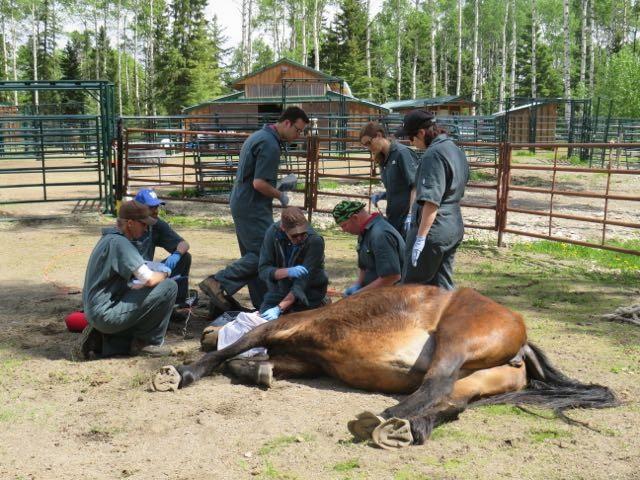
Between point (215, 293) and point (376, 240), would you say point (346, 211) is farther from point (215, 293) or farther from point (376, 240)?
point (215, 293)

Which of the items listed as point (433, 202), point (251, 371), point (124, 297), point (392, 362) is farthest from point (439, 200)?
point (124, 297)

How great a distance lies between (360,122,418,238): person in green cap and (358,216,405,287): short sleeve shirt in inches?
27.4

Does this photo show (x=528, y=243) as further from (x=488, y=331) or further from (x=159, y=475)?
(x=159, y=475)

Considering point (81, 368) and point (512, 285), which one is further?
point (512, 285)

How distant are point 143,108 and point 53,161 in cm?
2471

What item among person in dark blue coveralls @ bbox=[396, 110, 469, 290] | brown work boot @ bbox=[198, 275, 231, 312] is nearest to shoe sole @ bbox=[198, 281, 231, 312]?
brown work boot @ bbox=[198, 275, 231, 312]

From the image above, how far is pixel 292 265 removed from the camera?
4.67 meters

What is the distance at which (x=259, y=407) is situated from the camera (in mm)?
3547

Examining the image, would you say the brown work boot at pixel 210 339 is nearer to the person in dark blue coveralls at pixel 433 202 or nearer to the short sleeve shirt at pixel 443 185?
the person in dark blue coveralls at pixel 433 202

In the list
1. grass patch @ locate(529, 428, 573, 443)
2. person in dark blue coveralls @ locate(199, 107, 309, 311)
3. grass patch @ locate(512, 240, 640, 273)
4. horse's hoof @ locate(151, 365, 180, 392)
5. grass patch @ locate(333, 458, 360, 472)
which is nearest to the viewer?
grass patch @ locate(333, 458, 360, 472)

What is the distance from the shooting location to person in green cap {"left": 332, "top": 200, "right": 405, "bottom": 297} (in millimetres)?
4422

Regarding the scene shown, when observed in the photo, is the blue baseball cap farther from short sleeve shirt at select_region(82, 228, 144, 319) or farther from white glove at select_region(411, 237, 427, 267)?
white glove at select_region(411, 237, 427, 267)

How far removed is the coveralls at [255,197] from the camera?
212 inches

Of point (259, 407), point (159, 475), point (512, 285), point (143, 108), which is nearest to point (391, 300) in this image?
point (259, 407)
